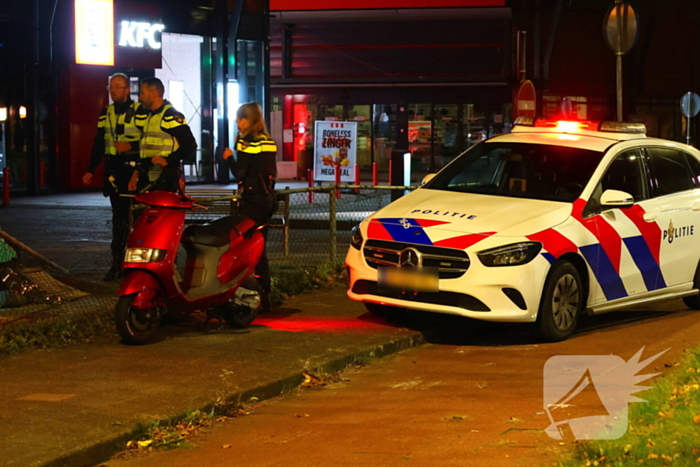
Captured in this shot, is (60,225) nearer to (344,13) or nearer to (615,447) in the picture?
(615,447)

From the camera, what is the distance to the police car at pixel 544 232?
8.34 meters

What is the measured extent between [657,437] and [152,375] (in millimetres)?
3274

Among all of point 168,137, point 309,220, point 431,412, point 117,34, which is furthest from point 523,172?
point 117,34

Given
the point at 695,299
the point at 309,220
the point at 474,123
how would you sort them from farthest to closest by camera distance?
1. the point at 474,123
2. the point at 309,220
3. the point at 695,299

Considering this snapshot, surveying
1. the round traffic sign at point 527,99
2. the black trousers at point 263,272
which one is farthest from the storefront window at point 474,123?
the black trousers at point 263,272

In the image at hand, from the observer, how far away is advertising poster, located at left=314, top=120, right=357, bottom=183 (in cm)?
2516

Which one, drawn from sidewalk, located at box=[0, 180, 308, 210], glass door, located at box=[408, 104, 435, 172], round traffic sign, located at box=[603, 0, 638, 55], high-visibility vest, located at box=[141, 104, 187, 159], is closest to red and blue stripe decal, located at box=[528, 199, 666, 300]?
high-visibility vest, located at box=[141, 104, 187, 159]

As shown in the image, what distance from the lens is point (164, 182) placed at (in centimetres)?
1009

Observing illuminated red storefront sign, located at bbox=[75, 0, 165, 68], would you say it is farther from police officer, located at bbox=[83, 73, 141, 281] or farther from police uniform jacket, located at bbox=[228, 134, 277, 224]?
police uniform jacket, located at bbox=[228, 134, 277, 224]

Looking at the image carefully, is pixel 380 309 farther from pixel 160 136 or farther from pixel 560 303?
pixel 160 136

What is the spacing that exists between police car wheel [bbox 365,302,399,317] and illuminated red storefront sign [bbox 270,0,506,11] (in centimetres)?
2387

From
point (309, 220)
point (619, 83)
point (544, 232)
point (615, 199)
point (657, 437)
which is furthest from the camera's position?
point (309, 220)

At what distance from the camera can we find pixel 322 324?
29.9ft

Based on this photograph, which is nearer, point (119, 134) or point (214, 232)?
point (214, 232)
